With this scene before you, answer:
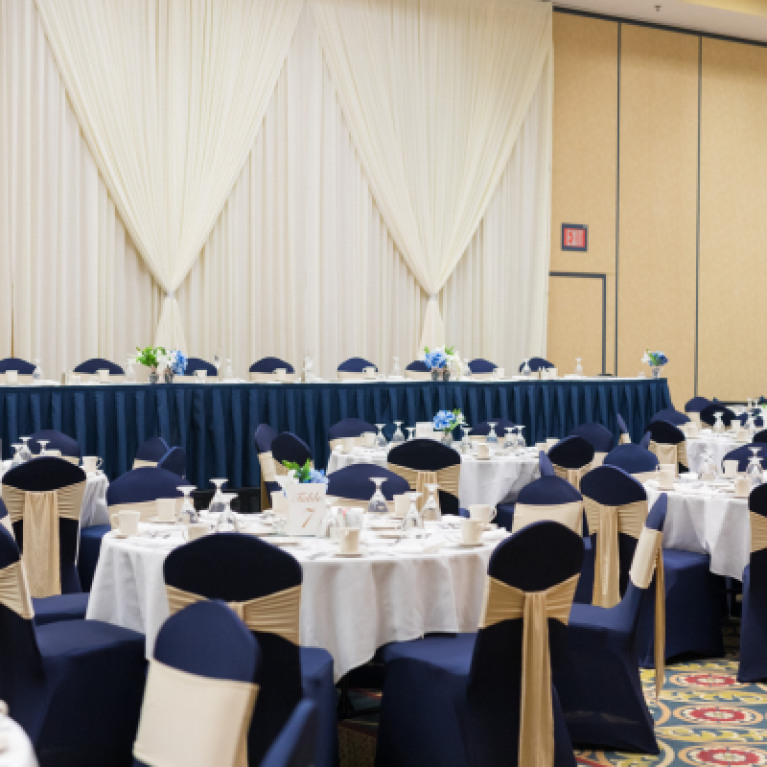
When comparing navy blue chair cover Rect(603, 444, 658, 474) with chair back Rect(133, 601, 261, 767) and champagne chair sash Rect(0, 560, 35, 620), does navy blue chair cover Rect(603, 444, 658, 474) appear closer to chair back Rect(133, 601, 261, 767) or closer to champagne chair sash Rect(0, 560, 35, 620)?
champagne chair sash Rect(0, 560, 35, 620)

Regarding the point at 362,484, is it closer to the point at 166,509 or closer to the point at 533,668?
the point at 166,509

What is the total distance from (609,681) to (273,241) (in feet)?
27.8

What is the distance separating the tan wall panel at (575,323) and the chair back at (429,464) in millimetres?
7460

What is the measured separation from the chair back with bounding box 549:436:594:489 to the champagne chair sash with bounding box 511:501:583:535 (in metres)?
2.11

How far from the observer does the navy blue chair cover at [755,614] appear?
4536 mm

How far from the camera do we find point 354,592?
3410 mm

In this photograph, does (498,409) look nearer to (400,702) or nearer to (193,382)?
(193,382)

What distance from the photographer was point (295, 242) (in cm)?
1159

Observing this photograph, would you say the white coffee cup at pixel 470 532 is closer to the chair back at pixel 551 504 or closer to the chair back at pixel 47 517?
the chair back at pixel 551 504

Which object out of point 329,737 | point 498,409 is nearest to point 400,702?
point 329,737

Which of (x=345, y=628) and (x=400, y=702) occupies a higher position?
(x=345, y=628)

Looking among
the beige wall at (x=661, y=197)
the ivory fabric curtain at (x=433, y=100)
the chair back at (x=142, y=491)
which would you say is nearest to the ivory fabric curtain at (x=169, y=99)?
the ivory fabric curtain at (x=433, y=100)

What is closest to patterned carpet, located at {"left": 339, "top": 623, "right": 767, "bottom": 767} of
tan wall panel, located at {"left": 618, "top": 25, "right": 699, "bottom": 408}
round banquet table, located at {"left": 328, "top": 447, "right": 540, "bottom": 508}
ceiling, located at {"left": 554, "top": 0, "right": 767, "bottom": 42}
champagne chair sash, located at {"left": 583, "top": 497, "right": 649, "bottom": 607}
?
champagne chair sash, located at {"left": 583, "top": 497, "right": 649, "bottom": 607}

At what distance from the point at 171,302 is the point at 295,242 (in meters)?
1.63
